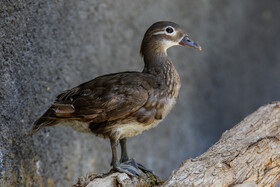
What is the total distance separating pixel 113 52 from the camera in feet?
13.4

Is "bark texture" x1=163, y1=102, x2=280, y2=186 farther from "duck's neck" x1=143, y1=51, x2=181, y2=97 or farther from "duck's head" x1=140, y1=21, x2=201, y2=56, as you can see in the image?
"duck's head" x1=140, y1=21, x2=201, y2=56

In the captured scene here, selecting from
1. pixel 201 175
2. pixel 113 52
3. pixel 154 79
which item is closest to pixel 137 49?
pixel 113 52

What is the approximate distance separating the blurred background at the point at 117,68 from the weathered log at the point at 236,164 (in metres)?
0.72

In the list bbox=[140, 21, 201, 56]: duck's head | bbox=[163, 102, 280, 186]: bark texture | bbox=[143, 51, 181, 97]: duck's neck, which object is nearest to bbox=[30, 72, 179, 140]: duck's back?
bbox=[143, 51, 181, 97]: duck's neck

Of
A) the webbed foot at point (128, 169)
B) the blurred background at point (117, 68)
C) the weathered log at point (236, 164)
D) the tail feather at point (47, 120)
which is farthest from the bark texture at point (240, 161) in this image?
the blurred background at point (117, 68)

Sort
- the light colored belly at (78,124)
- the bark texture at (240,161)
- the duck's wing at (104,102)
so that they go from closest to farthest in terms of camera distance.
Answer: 1. the bark texture at (240,161)
2. the duck's wing at (104,102)
3. the light colored belly at (78,124)

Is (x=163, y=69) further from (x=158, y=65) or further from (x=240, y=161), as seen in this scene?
(x=240, y=161)

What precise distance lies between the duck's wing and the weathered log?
14.3 inches

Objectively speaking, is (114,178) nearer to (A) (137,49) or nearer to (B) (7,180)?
(B) (7,180)

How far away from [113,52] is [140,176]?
172 cm

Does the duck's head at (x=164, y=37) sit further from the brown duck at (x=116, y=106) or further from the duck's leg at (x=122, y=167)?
the duck's leg at (x=122, y=167)

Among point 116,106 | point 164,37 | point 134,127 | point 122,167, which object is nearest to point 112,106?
point 116,106

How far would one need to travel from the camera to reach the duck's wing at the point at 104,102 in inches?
101

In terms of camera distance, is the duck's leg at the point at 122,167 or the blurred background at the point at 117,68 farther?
the blurred background at the point at 117,68
